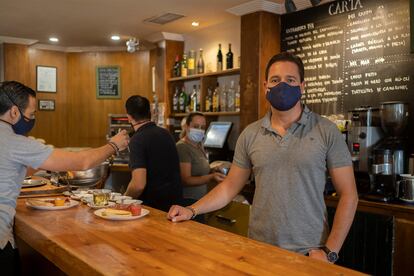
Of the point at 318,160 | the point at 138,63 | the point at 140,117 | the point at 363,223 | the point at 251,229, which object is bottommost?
the point at 363,223

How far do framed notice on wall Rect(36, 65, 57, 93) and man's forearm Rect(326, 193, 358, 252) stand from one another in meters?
6.79

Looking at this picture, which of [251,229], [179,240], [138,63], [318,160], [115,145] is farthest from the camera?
[138,63]

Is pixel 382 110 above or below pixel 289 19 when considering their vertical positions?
below

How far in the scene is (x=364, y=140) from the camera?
3.36 m

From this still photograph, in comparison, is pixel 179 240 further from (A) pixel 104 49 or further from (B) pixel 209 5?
(A) pixel 104 49

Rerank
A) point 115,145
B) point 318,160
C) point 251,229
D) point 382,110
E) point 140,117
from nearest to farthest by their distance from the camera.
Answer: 1. point 318,160
2. point 251,229
3. point 115,145
4. point 140,117
5. point 382,110

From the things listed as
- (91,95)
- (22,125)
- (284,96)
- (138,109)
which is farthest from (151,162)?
(91,95)

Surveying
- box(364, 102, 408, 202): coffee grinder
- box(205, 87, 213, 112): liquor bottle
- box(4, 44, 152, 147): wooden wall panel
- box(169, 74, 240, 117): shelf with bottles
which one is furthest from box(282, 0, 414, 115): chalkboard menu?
box(4, 44, 152, 147): wooden wall panel

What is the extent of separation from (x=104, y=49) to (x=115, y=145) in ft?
19.0

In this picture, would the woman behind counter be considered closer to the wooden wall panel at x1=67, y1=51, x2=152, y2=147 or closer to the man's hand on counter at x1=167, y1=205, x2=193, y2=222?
the man's hand on counter at x1=167, y1=205, x2=193, y2=222

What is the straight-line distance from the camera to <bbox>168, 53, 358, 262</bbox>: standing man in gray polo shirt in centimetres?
175

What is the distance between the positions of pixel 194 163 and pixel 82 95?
489cm

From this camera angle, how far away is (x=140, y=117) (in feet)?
10.0

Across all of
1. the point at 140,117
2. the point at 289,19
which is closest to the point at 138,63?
the point at 289,19
